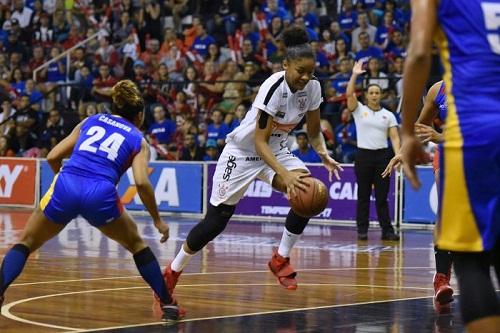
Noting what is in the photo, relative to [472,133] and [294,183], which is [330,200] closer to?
[294,183]

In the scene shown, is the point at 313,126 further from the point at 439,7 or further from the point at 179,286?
the point at 439,7

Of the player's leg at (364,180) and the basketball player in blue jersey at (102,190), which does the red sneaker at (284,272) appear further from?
the player's leg at (364,180)

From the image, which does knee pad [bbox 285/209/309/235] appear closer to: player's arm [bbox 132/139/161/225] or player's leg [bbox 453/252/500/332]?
player's arm [bbox 132/139/161/225]

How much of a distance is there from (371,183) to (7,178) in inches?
342

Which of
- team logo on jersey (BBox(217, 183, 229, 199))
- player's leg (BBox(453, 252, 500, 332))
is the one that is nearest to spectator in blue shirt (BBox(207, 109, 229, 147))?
team logo on jersey (BBox(217, 183, 229, 199))

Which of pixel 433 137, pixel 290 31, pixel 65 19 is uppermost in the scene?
pixel 65 19

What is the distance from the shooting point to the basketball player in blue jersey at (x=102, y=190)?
23.7ft

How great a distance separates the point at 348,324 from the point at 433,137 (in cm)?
145

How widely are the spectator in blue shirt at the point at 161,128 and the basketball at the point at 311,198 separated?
1260 centimetres

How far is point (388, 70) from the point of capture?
19.5 m

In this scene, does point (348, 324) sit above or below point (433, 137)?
below

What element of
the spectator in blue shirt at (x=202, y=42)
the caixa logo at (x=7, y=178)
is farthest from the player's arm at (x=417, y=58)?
the spectator in blue shirt at (x=202, y=42)

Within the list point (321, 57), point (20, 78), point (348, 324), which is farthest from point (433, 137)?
point (20, 78)

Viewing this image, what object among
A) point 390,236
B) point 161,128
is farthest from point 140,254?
point 161,128
